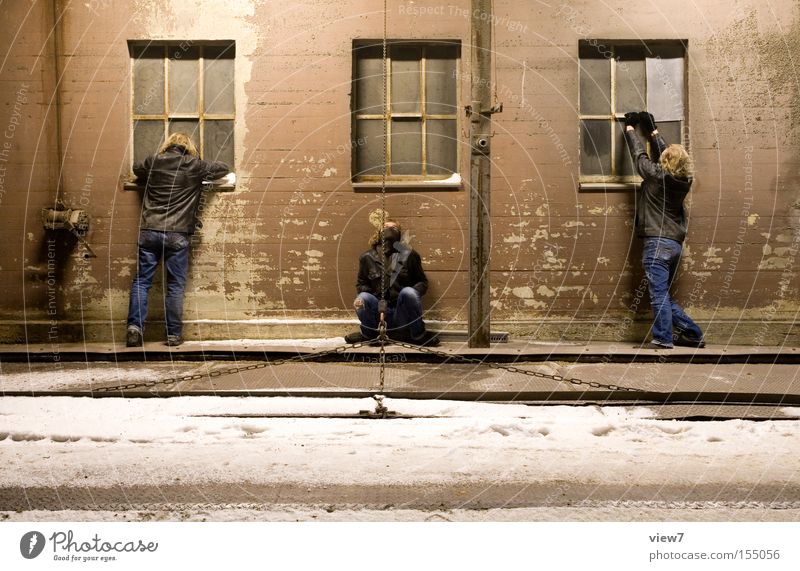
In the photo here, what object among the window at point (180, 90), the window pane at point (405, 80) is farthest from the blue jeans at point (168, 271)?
the window pane at point (405, 80)

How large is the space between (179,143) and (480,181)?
3.06 meters

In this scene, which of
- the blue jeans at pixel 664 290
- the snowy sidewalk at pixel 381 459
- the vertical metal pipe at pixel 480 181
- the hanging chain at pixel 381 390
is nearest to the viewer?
the snowy sidewalk at pixel 381 459

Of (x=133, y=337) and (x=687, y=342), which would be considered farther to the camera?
(x=687, y=342)

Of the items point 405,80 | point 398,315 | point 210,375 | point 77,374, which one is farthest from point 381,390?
point 405,80

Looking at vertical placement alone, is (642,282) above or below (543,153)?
below

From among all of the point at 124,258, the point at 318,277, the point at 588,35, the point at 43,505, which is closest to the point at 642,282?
the point at 588,35

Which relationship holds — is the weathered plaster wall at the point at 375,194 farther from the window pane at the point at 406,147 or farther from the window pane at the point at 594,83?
the window pane at the point at 406,147

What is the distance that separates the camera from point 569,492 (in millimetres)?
3387

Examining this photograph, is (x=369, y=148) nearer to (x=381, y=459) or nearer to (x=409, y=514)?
(x=381, y=459)

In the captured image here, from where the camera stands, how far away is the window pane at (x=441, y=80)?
324 inches

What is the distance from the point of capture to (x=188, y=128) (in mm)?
8320

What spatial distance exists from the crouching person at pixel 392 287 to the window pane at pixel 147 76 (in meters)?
3.02
